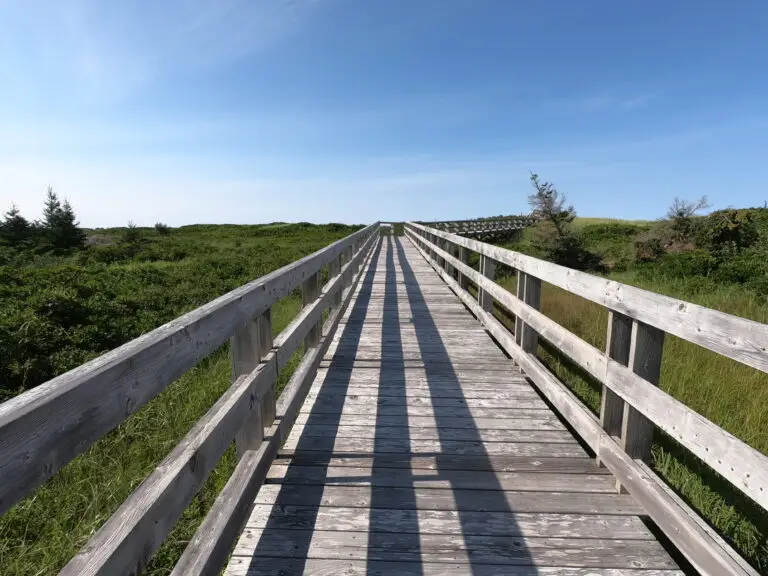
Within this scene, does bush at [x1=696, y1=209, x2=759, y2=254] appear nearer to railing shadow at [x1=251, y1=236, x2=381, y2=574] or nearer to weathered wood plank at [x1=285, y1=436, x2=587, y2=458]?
weathered wood plank at [x1=285, y1=436, x2=587, y2=458]

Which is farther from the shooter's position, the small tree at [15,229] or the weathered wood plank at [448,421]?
the small tree at [15,229]

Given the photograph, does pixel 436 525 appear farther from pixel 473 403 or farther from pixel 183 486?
pixel 473 403

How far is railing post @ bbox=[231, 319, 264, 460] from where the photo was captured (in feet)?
8.06

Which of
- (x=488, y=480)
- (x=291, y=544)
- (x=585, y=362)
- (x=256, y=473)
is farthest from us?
(x=585, y=362)

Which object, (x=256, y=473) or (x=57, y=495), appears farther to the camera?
(x=57, y=495)

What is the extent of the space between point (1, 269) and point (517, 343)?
46.8ft

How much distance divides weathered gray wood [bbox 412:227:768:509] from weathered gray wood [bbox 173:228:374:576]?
191 centimetres

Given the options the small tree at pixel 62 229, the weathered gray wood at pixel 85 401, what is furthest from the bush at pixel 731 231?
the small tree at pixel 62 229

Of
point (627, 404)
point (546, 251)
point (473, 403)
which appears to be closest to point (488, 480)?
point (627, 404)

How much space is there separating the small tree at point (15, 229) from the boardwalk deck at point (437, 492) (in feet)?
107

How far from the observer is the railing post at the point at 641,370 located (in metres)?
2.31

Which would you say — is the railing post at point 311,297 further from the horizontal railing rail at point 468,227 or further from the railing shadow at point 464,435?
the horizontal railing rail at point 468,227

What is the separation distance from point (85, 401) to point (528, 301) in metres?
3.59

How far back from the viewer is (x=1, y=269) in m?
12.8
